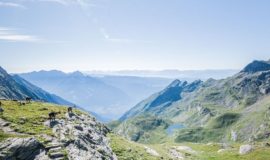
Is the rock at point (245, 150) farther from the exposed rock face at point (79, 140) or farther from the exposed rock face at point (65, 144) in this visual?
the exposed rock face at point (65, 144)

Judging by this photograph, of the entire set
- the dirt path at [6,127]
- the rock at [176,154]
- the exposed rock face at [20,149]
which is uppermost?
the dirt path at [6,127]

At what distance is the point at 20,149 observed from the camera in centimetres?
6950

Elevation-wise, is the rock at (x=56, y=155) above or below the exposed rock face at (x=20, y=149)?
below

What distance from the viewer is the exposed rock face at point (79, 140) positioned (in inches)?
3029

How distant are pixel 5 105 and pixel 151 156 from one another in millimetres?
41148

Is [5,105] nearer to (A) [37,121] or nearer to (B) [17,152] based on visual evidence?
(A) [37,121]

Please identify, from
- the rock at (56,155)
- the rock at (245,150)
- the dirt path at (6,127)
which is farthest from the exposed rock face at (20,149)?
the rock at (245,150)

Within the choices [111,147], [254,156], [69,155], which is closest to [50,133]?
[69,155]

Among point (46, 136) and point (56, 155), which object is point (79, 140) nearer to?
point (46, 136)

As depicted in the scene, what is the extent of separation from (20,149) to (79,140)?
1654 centimetres

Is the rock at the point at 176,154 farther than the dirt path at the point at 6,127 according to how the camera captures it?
Yes

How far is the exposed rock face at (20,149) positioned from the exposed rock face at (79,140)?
3584mm

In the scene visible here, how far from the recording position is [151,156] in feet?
334

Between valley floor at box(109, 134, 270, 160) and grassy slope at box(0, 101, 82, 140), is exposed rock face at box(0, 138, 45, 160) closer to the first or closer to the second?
grassy slope at box(0, 101, 82, 140)
